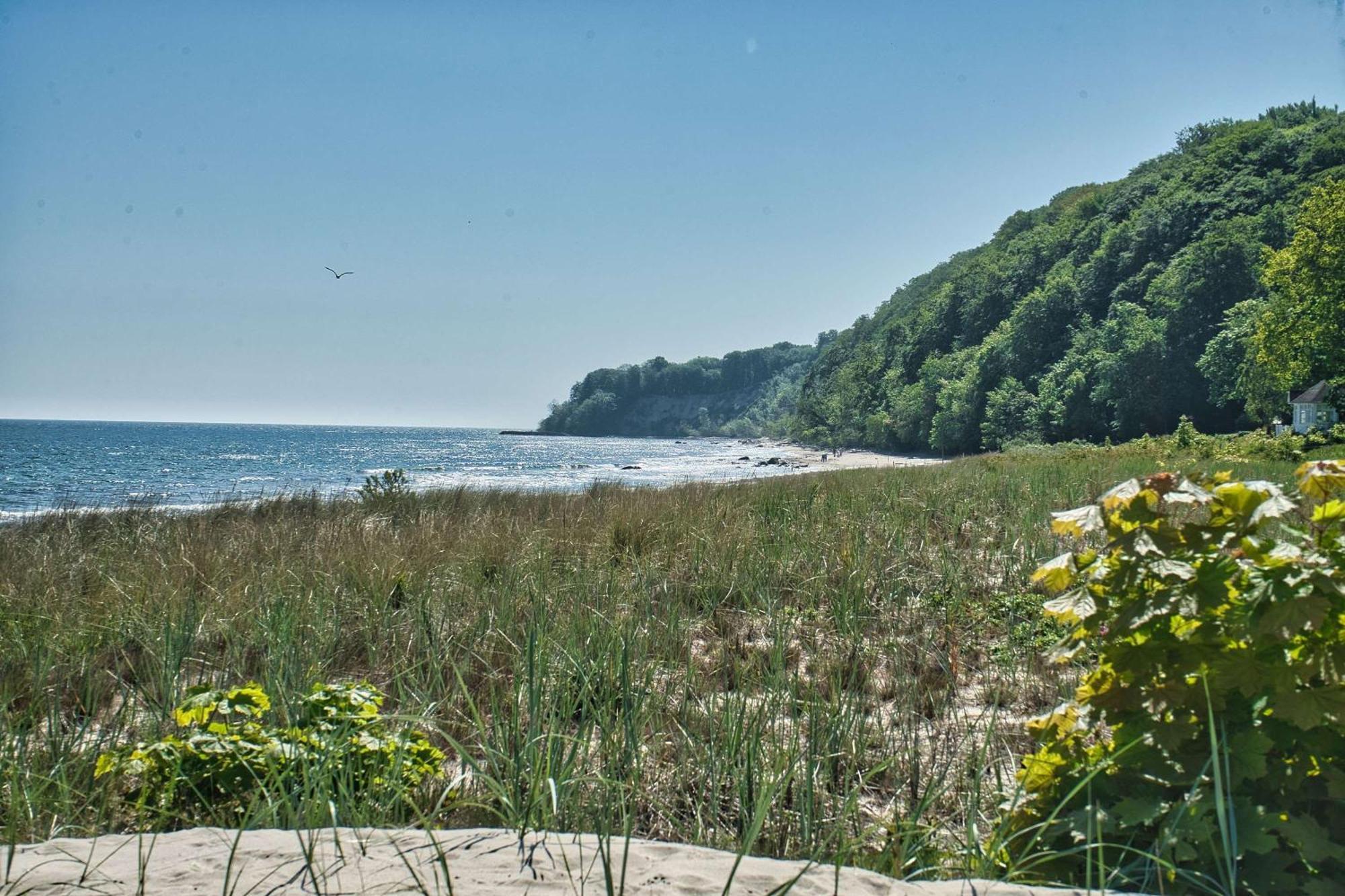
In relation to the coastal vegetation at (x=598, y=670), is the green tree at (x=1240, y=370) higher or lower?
higher

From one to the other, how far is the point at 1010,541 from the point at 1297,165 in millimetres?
66539

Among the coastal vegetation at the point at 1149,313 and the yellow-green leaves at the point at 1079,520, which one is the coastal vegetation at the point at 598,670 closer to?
the yellow-green leaves at the point at 1079,520

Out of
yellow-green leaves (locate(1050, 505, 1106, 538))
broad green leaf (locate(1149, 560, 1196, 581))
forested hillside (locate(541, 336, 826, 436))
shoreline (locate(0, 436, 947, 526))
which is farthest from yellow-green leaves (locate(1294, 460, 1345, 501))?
forested hillside (locate(541, 336, 826, 436))

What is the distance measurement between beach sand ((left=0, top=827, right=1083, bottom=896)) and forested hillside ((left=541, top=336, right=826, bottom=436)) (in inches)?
6586

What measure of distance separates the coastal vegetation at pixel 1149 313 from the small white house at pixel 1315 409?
0.90 metres

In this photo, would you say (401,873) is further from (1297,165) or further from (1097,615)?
(1297,165)

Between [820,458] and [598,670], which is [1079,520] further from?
[820,458]

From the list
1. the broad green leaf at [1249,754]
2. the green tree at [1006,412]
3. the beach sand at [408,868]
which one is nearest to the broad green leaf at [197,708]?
the beach sand at [408,868]

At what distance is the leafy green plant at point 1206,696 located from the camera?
1.75 m

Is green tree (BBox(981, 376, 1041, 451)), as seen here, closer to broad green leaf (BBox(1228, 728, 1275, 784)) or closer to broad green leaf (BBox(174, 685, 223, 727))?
broad green leaf (BBox(1228, 728, 1275, 784))

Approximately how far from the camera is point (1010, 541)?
22.4 ft

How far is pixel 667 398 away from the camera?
597ft

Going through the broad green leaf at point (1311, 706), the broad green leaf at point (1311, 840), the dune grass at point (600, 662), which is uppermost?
the broad green leaf at point (1311, 706)

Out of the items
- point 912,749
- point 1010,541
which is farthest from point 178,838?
point 1010,541
